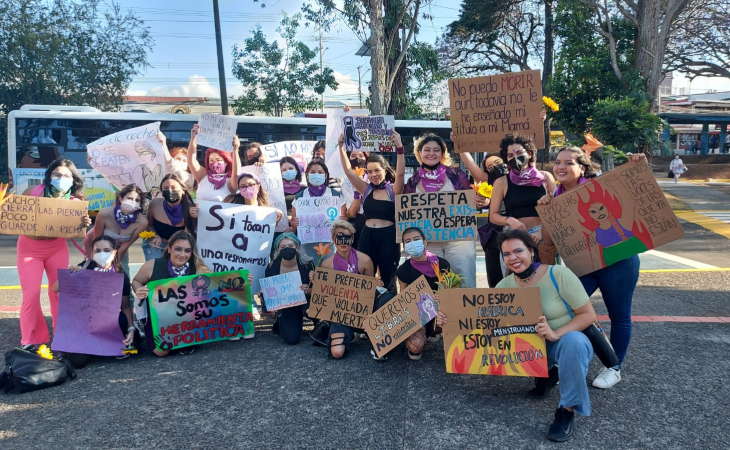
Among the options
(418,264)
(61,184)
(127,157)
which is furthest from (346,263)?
(127,157)

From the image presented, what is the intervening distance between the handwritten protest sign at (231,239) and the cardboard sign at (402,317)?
5.34 ft

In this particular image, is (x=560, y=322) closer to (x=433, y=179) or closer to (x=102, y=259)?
(x=433, y=179)

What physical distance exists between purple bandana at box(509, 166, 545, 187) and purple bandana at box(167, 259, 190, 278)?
114 inches

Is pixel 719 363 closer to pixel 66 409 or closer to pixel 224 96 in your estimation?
pixel 66 409

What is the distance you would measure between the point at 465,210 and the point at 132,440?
3189 mm

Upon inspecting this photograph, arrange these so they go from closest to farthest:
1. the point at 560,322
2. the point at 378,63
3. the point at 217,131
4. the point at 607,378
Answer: the point at 560,322, the point at 607,378, the point at 217,131, the point at 378,63

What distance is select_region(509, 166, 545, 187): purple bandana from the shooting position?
4484 mm

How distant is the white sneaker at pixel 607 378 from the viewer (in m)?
3.91

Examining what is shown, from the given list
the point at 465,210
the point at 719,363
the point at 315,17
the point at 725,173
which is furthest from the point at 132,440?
the point at 725,173

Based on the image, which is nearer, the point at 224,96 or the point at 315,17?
the point at 315,17

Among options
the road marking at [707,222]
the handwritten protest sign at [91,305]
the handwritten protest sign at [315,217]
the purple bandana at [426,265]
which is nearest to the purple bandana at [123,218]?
the handwritten protest sign at [91,305]

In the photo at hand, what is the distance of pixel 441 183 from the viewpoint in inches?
200

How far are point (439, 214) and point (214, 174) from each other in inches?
98.1

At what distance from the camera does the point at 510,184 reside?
14.9ft
